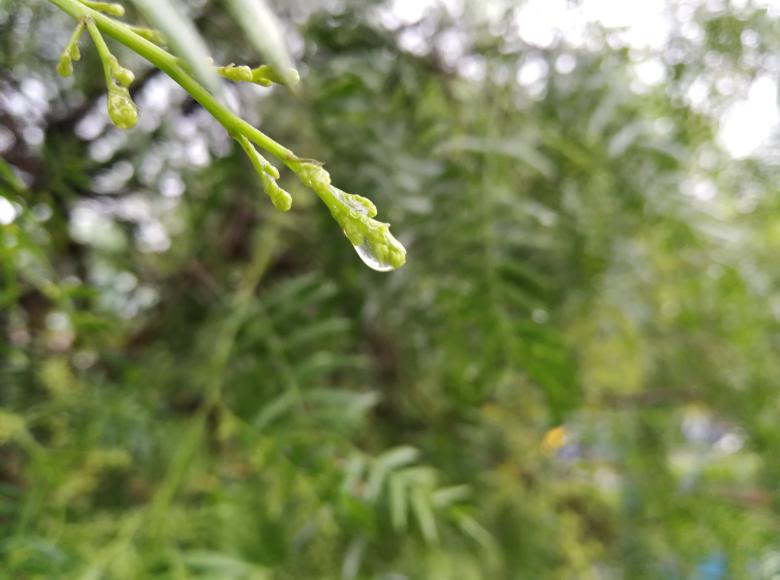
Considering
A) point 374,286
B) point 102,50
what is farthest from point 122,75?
point 374,286

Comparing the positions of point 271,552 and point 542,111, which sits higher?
point 542,111

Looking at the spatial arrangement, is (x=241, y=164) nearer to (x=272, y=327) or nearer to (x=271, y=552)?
(x=272, y=327)

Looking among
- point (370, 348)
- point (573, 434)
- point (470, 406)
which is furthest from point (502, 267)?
point (573, 434)

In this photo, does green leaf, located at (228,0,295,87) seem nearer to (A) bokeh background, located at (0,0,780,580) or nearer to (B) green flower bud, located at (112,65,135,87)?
(B) green flower bud, located at (112,65,135,87)

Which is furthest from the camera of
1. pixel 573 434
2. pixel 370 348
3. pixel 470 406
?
pixel 573 434

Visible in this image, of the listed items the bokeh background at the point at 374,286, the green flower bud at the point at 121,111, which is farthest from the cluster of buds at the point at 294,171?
the bokeh background at the point at 374,286

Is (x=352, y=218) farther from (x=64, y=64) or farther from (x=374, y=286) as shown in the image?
A: (x=374, y=286)

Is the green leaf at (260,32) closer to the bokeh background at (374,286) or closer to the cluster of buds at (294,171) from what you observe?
the cluster of buds at (294,171)
